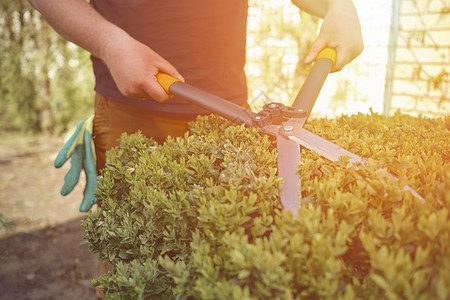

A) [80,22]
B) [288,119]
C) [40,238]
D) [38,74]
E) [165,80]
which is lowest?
[40,238]

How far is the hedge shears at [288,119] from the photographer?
1.27m

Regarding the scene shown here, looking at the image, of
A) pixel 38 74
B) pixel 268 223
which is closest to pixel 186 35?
pixel 268 223

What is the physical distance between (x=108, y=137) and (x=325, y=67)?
1.38 meters

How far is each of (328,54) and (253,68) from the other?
13.3 ft

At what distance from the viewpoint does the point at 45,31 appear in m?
7.29

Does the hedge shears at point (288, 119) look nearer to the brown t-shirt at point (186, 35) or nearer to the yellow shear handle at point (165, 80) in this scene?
the yellow shear handle at point (165, 80)

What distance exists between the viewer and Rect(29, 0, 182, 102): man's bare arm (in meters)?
1.62

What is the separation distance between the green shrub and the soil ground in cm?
210

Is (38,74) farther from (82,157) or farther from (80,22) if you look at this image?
(80,22)

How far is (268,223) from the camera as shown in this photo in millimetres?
1062

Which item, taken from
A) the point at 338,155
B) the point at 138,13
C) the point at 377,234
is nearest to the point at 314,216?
the point at 377,234

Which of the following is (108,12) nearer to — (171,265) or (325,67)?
(325,67)

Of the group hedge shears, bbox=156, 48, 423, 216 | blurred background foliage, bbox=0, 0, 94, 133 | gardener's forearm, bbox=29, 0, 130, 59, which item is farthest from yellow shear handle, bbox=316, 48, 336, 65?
blurred background foliage, bbox=0, 0, 94, 133

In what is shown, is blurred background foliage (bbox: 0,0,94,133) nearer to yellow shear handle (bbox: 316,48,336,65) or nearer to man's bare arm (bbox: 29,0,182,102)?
man's bare arm (bbox: 29,0,182,102)
